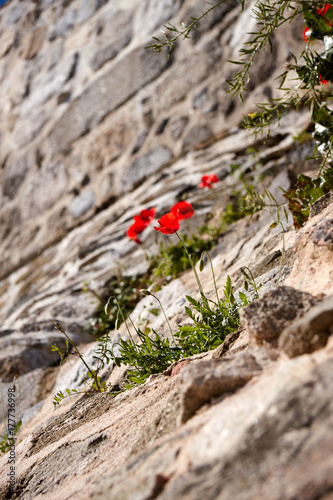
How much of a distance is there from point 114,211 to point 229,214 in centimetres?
143

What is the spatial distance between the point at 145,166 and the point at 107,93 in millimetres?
1107

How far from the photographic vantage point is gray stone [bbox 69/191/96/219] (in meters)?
4.32

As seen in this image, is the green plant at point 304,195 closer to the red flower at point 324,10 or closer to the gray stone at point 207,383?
the red flower at point 324,10

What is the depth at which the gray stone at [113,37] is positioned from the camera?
4730 mm

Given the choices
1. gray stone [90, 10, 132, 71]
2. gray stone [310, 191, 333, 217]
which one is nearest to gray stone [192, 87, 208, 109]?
gray stone [90, 10, 132, 71]

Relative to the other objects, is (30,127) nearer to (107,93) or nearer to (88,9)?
(107,93)

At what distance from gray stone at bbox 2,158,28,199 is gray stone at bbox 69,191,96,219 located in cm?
100

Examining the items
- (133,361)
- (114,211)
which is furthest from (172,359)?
(114,211)

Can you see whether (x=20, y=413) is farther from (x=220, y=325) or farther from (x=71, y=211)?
(x=71, y=211)

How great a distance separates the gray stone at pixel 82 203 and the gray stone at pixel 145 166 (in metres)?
0.38

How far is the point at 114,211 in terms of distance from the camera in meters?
4.02

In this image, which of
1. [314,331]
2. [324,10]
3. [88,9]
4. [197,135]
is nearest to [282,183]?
[324,10]

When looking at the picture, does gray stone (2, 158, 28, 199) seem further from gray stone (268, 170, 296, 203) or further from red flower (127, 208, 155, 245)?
gray stone (268, 170, 296, 203)

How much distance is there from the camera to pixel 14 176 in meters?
5.12
